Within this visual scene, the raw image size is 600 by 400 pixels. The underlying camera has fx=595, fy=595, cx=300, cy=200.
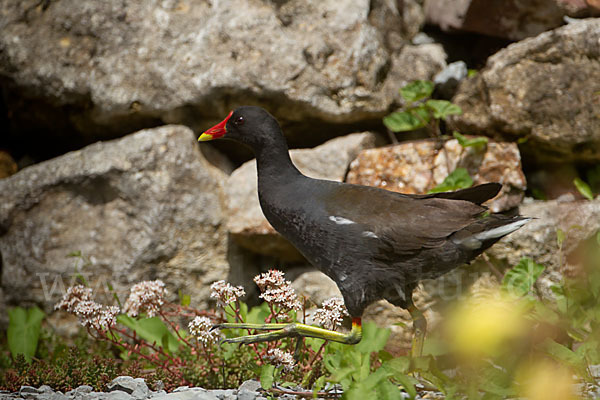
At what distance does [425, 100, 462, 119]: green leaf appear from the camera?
4.02 meters

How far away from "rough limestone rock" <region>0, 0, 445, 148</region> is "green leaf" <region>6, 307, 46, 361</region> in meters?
1.51

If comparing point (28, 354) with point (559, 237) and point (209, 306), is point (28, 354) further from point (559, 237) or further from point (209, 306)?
point (559, 237)

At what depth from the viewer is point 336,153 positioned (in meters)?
4.31

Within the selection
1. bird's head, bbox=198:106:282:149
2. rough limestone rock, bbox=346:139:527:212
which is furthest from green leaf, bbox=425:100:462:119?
bird's head, bbox=198:106:282:149

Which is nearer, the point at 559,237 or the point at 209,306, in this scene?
the point at 559,237

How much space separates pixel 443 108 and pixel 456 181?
1.78 ft

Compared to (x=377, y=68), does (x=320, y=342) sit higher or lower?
lower

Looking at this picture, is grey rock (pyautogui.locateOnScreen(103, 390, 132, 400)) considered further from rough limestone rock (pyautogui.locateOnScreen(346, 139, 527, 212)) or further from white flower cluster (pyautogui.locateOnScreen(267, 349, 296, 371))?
rough limestone rock (pyautogui.locateOnScreen(346, 139, 527, 212))

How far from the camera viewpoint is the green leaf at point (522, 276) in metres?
3.61

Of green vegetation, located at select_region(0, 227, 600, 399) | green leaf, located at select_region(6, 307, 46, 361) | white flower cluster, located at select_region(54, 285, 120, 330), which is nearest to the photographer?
green vegetation, located at select_region(0, 227, 600, 399)

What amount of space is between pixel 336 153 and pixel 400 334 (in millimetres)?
1345

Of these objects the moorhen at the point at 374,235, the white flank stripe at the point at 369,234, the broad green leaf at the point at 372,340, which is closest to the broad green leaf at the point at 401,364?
the moorhen at the point at 374,235

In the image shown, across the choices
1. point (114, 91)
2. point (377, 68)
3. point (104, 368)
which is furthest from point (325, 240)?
point (114, 91)

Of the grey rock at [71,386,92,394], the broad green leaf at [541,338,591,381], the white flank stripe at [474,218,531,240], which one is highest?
the white flank stripe at [474,218,531,240]
